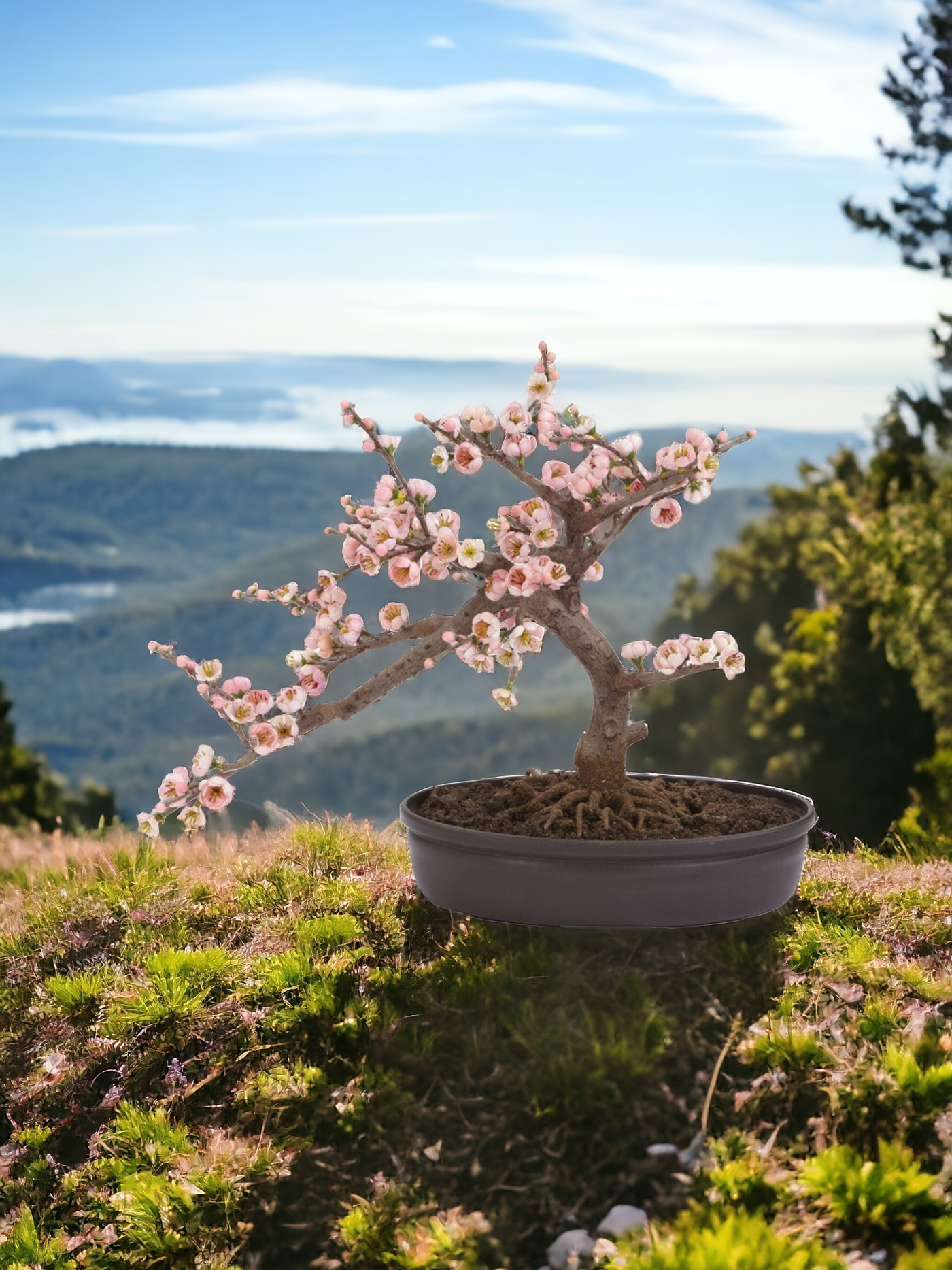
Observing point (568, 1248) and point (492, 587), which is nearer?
point (568, 1248)

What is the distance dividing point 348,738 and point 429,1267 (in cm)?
4010

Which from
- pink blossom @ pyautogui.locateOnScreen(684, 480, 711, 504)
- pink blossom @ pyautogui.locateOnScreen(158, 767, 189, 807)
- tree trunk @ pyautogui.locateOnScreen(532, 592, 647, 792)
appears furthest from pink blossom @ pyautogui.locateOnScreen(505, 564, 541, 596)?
pink blossom @ pyautogui.locateOnScreen(158, 767, 189, 807)

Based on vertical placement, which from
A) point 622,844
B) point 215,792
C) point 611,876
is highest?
point 215,792

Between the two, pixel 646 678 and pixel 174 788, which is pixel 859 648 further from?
pixel 174 788

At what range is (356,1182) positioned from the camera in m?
3.31

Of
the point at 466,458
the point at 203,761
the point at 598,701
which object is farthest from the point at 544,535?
the point at 203,761

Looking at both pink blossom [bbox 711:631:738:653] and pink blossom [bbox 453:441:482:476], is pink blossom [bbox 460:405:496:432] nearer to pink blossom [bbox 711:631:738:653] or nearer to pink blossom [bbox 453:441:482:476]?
pink blossom [bbox 453:441:482:476]

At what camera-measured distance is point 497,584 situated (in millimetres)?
4336

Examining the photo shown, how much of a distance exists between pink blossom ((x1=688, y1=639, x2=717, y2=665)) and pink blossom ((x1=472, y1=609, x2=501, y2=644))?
0.80 metres

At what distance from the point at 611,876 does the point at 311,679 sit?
1.44 meters

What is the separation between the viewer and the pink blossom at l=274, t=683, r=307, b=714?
4.03m

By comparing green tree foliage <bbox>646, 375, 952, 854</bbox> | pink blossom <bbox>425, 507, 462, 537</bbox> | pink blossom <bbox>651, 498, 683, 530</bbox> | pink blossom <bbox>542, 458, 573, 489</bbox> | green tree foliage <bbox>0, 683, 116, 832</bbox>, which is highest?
pink blossom <bbox>542, 458, 573, 489</bbox>

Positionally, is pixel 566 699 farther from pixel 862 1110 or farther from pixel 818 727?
pixel 862 1110

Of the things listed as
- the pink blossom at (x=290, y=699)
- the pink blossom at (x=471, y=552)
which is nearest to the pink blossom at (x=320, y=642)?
the pink blossom at (x=290, y=699)
